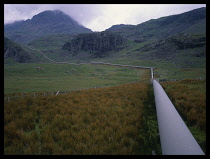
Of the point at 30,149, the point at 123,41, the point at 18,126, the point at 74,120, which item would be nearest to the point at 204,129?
the point at 74,120

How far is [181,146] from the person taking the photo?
296 cm

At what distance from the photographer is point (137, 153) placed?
387 cm

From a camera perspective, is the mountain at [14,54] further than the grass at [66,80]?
Yes

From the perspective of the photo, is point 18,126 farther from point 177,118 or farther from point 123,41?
point 123,41

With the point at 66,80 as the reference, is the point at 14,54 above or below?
above

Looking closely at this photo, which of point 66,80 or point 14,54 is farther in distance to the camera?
point 14,54

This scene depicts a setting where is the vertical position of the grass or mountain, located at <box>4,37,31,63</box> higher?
mountain, located at <box>4,37,31,63</box>

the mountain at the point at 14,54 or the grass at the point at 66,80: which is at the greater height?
the mountain at the point at 14,54
